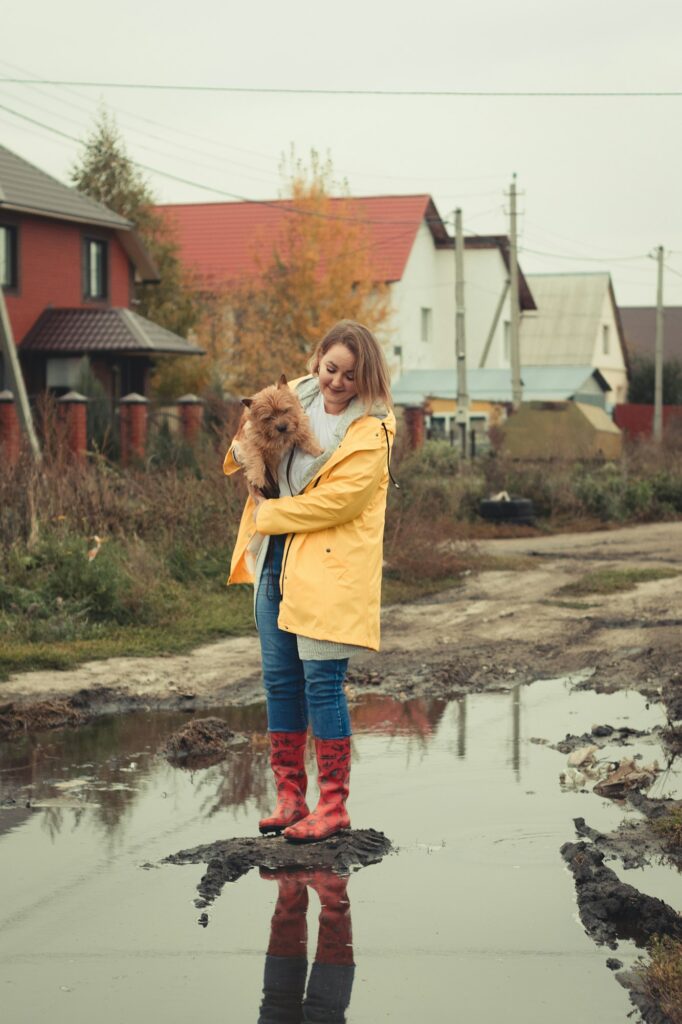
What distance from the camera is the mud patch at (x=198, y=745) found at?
24.2 feet

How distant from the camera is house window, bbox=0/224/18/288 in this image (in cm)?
3325

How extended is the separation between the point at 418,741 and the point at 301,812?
209 centimetres

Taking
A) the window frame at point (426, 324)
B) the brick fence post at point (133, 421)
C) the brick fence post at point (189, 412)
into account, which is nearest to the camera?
the brick fence post at point (133, 421)

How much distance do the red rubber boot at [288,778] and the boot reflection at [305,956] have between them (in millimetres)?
469

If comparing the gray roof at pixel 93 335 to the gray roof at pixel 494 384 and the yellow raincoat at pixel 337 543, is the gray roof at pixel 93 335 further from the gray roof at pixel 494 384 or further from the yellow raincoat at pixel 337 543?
the yellow raincoat at pixel 337 543

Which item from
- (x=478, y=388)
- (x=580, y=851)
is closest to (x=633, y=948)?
(x=580, y=851)

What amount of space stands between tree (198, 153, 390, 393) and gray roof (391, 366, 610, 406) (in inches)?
266

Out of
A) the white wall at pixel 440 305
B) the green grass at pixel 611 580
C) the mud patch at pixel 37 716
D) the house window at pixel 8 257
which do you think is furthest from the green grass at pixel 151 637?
the white wall at pixel 440 305

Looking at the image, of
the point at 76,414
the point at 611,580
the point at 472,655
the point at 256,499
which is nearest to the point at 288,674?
the point at 256,499

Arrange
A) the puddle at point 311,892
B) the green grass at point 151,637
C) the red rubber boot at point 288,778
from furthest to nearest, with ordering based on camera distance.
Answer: the green grass at point 151,637, the red rubber boot at point 288,778, the puddle at point 311,892

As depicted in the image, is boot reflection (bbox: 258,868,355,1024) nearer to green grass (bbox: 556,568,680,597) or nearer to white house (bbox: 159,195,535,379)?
green grass (bbox: 556,568,680,597)

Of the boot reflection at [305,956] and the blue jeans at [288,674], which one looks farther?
the blue jeans at [288,674]

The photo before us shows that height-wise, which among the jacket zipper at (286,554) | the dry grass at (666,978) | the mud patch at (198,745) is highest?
the jacket zipper at (286,554)

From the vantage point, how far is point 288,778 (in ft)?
19.3
